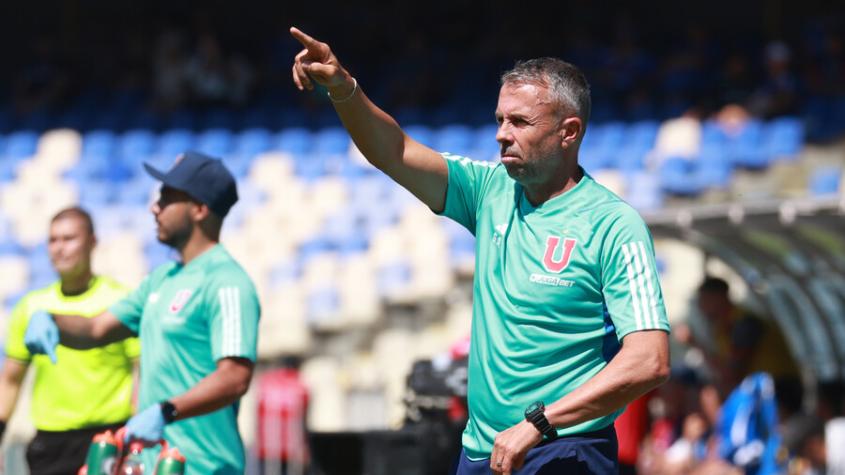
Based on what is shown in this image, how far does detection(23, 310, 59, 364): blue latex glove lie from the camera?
18.7 feet

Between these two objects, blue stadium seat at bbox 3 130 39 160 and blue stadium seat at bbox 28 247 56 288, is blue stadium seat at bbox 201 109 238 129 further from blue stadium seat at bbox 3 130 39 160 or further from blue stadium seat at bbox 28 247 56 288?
blue stadium seat at bbox 28 247 56 288

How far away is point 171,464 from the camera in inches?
200

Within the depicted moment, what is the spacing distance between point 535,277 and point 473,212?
1.48 ft

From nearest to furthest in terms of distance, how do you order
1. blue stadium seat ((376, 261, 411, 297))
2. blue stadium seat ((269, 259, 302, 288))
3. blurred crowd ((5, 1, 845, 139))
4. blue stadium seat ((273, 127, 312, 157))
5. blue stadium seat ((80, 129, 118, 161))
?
blue stadium seat ((376, 261, 411, 297)), blue stadium seat ((269, 259, 302, 288)), blurred crowd ((5, 1, 845, 139)), blue stadium seat ((273, 127, 312, 157)), blue stadium seat ((80, 129, 118, 161))

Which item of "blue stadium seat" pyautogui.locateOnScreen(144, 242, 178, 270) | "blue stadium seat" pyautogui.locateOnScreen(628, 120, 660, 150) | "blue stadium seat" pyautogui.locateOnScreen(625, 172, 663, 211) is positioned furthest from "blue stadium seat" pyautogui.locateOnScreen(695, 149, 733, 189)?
"blue stadium seat" pyautogui.locateOnScreen(144, 242, 178, 270)

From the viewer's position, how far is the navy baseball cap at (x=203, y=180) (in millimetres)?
5863

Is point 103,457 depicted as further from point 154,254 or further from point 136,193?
point 136,193

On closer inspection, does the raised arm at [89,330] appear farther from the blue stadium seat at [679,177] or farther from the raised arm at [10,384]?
the blue stadium seat at [679,177]

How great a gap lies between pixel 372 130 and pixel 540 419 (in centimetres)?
100

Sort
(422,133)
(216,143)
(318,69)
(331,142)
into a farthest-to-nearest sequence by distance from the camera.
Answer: (216,143), (331,142), (422,133), (318,69)

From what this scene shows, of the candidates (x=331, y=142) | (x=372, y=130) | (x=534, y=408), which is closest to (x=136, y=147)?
(x=331, y=142)

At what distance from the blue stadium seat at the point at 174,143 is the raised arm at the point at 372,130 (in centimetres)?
1463

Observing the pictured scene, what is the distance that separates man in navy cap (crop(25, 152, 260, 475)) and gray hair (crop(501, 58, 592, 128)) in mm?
1656

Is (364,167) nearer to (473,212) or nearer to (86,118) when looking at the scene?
(86,118)
